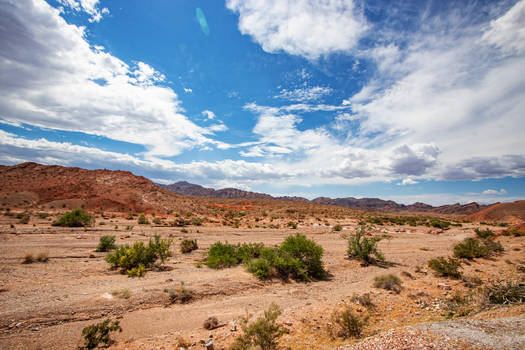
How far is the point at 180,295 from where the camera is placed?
24.6ft

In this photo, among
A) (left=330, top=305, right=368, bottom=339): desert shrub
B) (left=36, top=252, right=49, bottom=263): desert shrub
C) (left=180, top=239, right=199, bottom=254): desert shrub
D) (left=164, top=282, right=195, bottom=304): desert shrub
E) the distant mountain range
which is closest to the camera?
(left=330, top=305, right=368, bottom=339): desert shrub

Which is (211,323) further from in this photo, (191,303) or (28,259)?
(28,259)

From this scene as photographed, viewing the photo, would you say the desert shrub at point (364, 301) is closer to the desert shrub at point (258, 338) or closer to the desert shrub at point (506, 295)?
the desert shrub at point (506, 295)

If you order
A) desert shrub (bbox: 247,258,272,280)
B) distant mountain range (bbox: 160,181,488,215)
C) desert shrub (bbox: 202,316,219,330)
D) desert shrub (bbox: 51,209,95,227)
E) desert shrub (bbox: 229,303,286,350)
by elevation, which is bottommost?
desert shrub (bbox: 202,316,219,330)

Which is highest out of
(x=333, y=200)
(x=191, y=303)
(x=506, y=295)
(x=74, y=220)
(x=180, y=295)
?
(x=333, y=200)

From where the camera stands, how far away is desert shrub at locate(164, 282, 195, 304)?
743cm

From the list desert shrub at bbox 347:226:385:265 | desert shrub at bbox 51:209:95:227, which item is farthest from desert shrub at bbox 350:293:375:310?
desert shrub at bbox 51:209:95:227

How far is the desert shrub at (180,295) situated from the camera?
7.43 metres

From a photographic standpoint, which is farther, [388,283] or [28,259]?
[28,259]

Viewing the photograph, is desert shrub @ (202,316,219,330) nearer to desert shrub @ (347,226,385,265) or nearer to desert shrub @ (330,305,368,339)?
desert shrub @ (330,305,368,339)

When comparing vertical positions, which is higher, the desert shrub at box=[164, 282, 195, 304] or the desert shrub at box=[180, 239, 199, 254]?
the desert shrub at box=[180, 239, 199, 254]

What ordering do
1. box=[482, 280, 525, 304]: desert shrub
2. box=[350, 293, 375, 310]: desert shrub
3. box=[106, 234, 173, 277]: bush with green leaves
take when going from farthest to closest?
box=[106, 234, 173, 277]: bush with green leaves → box=[350, 293, 375, 310]: desert shrub → box=[482, 280, 525, 304]: desert shrub

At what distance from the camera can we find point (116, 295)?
709 centimetres

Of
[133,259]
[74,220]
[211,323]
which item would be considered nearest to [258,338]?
[211,323]
